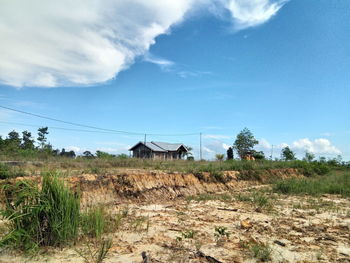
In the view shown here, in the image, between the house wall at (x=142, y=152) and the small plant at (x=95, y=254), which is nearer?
the small plant at (x=95, y=254)

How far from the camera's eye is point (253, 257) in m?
3.88

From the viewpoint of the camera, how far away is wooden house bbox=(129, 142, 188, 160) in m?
36.2

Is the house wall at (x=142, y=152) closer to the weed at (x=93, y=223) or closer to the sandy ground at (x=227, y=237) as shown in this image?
the sandy ground at (x=227, y=237)

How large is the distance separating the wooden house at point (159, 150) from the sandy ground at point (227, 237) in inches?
1125

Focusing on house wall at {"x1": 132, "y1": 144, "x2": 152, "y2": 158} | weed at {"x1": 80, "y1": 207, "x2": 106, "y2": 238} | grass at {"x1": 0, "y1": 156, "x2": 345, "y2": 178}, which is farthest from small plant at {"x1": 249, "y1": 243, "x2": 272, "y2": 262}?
house wall at {"x1": 132, "y1": 144, "x2": 152, "y2": 158}

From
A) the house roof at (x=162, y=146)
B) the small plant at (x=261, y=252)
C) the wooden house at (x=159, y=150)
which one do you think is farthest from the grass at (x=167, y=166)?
the house roof at (x=162, y=146)

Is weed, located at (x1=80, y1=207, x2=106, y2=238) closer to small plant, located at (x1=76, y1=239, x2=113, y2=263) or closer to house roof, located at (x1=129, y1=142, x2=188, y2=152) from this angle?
small plant, located at (x1=76, y1=239, x2=113, y2=263)

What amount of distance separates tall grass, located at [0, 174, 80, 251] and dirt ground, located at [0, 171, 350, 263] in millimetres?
177

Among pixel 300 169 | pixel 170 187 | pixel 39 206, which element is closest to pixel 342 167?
pixel 300 169

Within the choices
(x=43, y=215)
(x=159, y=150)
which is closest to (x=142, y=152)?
(x=159, y=150)

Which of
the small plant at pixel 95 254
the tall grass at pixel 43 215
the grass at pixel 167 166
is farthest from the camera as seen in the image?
the grass at pixel 167 166

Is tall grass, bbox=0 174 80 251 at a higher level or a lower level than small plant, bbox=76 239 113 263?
higher

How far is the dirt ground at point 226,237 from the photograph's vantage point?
384 cm

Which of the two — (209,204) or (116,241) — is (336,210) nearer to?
(209,204)
